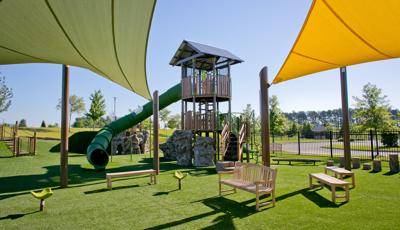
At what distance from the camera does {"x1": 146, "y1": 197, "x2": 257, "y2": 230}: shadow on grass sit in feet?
14.8

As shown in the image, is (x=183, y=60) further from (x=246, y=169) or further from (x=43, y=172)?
(x=246, y=169)

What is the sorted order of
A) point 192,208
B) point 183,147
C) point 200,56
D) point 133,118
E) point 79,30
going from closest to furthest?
point 79,30
point 192,208
point 183,147
point 200,56
point 133,118

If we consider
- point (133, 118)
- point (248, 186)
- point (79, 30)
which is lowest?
point (248, 186)

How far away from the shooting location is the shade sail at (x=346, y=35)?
11.1 feet

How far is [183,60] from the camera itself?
16.0 m

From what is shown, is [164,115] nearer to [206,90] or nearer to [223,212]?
[206,90]

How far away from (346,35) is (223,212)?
12.8 ft

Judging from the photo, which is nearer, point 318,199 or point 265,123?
point 318,199

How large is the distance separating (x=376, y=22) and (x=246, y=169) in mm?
4040

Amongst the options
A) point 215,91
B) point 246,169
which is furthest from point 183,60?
point 246,169

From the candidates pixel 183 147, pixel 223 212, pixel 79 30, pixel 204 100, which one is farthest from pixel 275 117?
pixel 79 30

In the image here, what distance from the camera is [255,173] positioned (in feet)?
Result: 19.9

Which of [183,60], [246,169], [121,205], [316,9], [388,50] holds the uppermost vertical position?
[183,60]

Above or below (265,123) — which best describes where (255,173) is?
below
